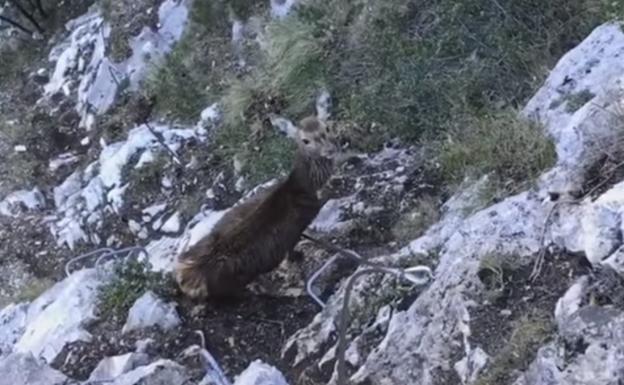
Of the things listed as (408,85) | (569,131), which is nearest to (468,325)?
(569,131)

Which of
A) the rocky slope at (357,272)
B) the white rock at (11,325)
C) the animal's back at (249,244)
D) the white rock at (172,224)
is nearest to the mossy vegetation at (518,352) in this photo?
the rocky slope at (357,272)

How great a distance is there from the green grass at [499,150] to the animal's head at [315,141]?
67cm

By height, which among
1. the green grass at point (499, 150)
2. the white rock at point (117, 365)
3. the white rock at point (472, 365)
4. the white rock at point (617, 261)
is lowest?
the green grass at point (499, 150)

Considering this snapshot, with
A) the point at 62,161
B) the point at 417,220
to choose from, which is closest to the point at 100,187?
the point at 62,161

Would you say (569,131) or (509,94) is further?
(509,94)

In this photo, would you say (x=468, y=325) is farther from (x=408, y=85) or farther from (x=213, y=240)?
(x=408, y=85)

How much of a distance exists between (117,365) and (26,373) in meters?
0.45

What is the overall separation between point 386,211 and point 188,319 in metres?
→ 1.29

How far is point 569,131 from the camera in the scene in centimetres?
595

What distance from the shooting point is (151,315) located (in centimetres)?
653

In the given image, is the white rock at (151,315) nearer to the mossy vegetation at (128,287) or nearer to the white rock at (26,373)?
the mossy vegetation at (128,287)

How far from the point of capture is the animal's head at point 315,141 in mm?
6723

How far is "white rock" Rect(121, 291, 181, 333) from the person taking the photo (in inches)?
255

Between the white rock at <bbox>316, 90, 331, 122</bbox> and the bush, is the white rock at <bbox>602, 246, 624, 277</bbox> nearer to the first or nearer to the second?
the bush
